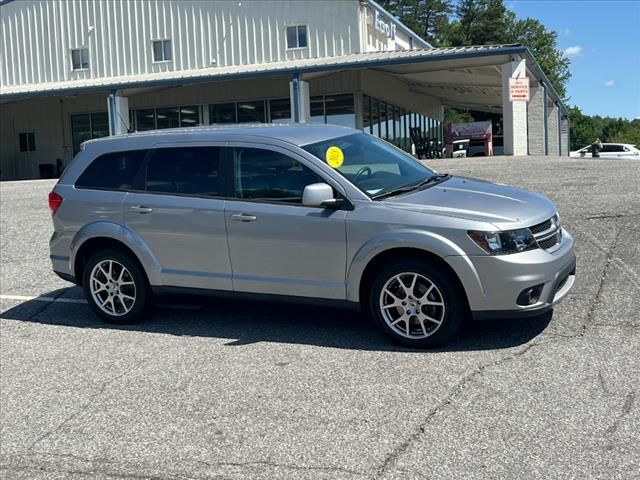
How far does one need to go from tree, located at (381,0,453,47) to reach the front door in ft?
222

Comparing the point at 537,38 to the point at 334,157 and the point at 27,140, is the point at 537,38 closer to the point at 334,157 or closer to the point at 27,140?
the point at 27,140

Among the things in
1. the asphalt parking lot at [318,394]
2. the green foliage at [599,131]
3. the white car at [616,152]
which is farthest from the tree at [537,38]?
the asphalt parking lot at [318,394]

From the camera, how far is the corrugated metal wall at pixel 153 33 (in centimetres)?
2833

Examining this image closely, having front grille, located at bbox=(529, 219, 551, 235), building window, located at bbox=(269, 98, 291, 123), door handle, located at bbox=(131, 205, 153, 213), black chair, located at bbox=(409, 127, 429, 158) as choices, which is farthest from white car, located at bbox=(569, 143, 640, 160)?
door handle, located at bbox=(131, 205, 153, 213)

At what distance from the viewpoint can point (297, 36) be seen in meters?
28.5

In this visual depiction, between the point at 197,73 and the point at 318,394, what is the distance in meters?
24.5

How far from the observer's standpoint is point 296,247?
5.89 metres

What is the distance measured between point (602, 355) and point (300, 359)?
225 centimetres

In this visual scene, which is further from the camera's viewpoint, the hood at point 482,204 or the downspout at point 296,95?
the downspout at point 296,95

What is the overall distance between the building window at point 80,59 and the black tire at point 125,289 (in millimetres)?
27134

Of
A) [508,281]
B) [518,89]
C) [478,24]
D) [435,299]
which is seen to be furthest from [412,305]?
[478,24]

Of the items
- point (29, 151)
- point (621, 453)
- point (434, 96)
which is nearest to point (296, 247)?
point (621, 453)

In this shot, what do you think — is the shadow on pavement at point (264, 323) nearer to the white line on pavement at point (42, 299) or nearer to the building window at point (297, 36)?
the white line on pavement at point (42, 299)

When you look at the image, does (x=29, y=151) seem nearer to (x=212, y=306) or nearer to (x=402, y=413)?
(x=212, y=306)
